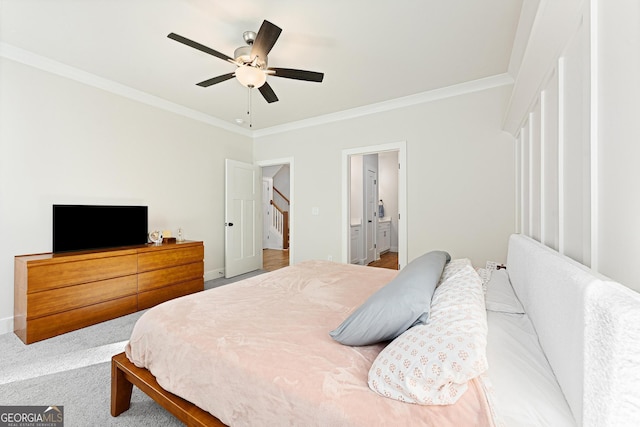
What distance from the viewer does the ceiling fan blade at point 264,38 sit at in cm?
178

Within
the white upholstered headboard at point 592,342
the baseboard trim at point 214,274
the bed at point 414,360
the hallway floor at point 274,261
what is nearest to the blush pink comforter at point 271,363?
the bed at point 414,360

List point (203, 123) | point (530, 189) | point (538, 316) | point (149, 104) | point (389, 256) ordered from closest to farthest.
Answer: point (538, 316) → point (530, 189) → point (149, 104) → point (203, 123) → point (389, 256)

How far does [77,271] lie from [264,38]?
→ 2.74 meters

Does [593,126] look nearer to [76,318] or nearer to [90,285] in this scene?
[90,285]

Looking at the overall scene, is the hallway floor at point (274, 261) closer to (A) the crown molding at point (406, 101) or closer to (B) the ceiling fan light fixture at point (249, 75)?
(A) the crown molding at point (406, 101)

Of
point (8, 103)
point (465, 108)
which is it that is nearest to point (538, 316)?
point (465, 108)

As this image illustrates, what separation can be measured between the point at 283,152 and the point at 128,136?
88.9 inches

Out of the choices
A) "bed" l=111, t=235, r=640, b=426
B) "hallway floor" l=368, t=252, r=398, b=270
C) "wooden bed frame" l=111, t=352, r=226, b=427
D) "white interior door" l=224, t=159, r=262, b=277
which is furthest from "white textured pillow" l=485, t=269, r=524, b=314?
"white interior door" l=224, t=159, r=262, b=277

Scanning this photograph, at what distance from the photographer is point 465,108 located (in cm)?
320

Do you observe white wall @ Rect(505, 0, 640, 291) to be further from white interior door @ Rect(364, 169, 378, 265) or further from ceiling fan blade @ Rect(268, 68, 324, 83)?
white interior door @ Rect(364, 169, 378, 265)

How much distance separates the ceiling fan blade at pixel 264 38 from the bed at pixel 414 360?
5.93 feet

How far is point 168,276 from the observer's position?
10.6ft

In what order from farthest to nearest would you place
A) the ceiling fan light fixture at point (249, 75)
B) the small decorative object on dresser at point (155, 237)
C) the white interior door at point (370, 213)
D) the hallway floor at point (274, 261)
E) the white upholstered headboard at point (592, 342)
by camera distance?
the white interior door at point (370, 213) < the hallway floor at point (274, 261) < the small decorative object on dresser at point (155, 237) < the ceiling fan light fixture at point (249, 75) < the white upholstered headboard at point (592, 342)

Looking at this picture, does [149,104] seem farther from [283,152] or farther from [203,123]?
[283,152]
